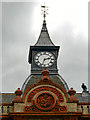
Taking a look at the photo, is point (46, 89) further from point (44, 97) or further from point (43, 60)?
point (43, 60)

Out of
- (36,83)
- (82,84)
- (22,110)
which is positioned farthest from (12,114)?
(82,84)

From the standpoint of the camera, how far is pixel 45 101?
4228 cm

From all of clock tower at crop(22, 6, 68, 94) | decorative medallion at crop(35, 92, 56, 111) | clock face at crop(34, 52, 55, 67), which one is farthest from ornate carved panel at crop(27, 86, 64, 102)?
clock face at crop(34, 52, 55, 67)

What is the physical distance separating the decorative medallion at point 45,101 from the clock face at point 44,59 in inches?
271

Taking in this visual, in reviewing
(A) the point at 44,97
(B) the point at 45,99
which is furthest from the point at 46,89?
(B) the point at 45,99

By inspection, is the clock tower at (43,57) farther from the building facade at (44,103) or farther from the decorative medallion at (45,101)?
the decorative medallion at (45,101)

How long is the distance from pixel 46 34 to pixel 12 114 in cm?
1503

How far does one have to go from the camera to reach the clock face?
1924 inches

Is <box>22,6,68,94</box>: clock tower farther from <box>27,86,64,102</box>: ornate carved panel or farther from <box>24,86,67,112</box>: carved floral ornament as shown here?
<box>24,86,67,112</box>: carved floral ornament

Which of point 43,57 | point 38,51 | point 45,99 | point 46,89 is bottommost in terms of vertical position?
point 45,99

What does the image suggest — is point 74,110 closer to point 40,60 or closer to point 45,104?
point 45,104

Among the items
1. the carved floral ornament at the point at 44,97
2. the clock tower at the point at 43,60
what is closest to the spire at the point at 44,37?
the clock tower at the point at 43,60

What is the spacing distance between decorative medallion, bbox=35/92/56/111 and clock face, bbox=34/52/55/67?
689 cm

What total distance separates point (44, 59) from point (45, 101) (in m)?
7.87
